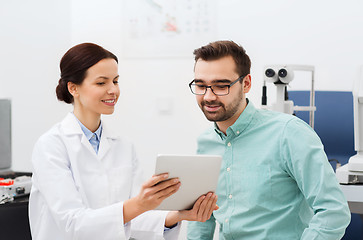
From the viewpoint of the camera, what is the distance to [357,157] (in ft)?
5.66

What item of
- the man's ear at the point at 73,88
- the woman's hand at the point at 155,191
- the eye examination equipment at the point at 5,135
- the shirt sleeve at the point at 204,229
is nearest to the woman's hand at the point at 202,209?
the woman's hand at the point at 155,191

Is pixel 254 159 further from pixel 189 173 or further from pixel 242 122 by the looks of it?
pixel 189 173

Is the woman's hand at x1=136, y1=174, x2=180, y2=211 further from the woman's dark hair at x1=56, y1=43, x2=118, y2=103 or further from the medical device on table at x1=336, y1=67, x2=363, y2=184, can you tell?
the medical device on table at x1=336, y1=67, x2=363, y2=184

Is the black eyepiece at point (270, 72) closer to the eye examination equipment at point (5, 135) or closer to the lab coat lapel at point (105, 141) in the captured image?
the lab coat lapel at point (105, 141)

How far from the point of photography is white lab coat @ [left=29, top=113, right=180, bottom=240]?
4.35ft

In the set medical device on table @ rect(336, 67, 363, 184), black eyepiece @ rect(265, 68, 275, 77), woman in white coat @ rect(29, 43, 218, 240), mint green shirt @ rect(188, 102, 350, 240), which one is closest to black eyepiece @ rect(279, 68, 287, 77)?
black eyepiece @ rect(265, 68, 275, 77)

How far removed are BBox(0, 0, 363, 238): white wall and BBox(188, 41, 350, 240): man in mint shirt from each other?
1382 millimetres

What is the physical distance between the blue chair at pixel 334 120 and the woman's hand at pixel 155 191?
1.59 metres

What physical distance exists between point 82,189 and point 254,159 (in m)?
0.55

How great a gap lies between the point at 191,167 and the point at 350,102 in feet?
5.82

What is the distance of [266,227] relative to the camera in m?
1.39

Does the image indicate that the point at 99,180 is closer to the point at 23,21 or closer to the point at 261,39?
the point at 261,39

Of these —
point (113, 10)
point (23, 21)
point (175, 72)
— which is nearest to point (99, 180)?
point (175, 72)

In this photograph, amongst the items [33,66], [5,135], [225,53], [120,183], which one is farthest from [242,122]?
[33,66]
